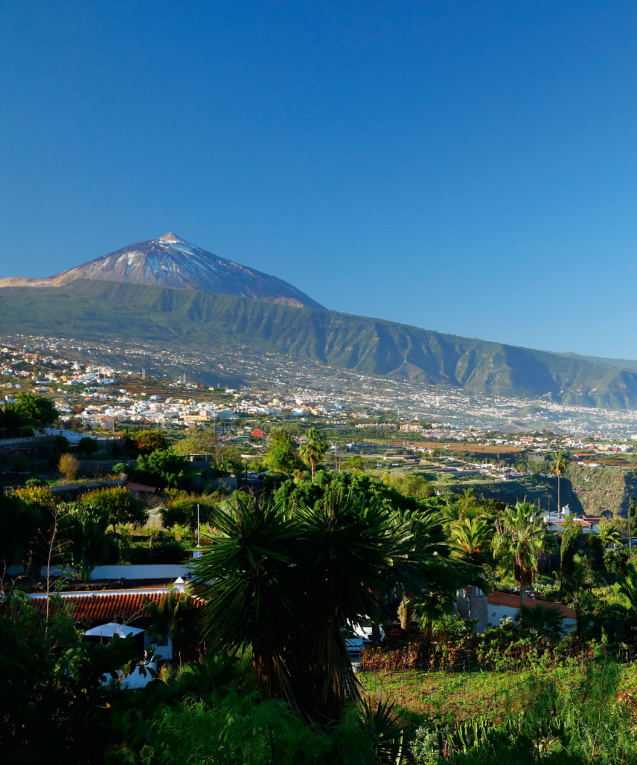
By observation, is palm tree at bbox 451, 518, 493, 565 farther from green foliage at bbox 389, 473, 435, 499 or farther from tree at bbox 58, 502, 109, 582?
green foliage at bbox 389, 473, 435, 499

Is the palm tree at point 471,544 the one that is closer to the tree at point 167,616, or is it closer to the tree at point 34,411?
the tree at point 167,616

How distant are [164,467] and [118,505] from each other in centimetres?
978

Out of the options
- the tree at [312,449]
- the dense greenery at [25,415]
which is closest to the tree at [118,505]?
the tree at [312,449]

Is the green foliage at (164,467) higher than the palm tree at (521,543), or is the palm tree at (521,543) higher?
the palm tree at (521,543)

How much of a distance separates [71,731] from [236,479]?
32.4 meters

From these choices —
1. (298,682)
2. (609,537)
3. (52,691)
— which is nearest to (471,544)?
(298,682)

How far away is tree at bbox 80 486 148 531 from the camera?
74.7 feet

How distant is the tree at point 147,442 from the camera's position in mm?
37688

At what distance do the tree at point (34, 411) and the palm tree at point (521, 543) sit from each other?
1205 inches

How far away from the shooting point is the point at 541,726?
537 cm

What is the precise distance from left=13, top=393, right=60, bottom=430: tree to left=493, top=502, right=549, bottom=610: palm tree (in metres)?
30.6

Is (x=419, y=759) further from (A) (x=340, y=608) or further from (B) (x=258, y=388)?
(B) (x=258, y=388)

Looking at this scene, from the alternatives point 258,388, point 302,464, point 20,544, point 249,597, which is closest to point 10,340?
point 258,388

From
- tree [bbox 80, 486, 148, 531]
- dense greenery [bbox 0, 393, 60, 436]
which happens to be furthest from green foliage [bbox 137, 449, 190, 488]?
dense greenery [bbox 0, 393, 60, 436]
